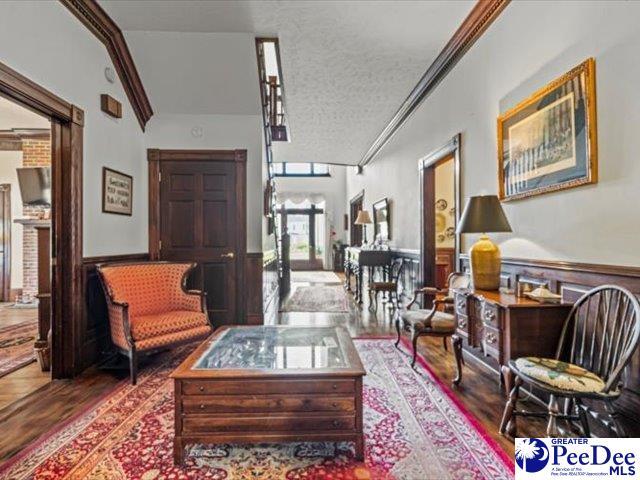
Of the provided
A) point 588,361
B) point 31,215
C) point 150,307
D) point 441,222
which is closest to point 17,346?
point 150,307

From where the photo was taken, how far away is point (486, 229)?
2371mm

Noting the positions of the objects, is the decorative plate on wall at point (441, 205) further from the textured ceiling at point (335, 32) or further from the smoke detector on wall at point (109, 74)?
the smoke detector on wall at point (109, 74)

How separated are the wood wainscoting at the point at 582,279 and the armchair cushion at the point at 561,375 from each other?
24 centimetres

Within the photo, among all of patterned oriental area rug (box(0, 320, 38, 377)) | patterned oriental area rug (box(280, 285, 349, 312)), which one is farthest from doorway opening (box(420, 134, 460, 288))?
patterned oriental area rug (box(0, 320, 38, 377))

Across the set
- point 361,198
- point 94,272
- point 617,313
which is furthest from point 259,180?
point 361,198

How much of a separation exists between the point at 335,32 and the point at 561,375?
3109mm

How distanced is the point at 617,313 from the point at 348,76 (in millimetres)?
3381

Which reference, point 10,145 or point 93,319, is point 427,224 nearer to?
point 93,319

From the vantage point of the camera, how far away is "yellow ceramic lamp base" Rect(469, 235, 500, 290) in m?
2.40

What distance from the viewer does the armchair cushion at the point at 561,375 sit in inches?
58.8

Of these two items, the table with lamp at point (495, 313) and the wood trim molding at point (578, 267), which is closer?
the wood trim molding at point (578, 267)

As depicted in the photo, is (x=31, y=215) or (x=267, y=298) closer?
(x=267, y=298)

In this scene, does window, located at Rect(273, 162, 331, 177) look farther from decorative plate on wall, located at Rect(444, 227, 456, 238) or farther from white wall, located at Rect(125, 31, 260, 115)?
white wall, located at Rect(125, 31, 260, 115)

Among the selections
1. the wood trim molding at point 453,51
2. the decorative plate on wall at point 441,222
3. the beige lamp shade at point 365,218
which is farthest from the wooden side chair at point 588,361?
the beige lamp shade at point 365,218
